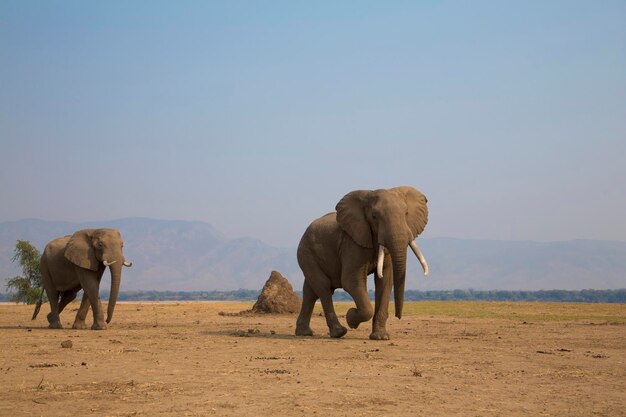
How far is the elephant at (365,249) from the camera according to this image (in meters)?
19.2

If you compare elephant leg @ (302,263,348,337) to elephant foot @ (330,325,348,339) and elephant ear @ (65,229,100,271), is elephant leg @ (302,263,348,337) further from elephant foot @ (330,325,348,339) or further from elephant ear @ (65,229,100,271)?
elephant ear @ (65,229,100,271)

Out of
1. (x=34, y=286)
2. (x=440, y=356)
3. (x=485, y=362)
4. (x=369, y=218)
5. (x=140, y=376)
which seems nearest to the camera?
(x=140, y=376)

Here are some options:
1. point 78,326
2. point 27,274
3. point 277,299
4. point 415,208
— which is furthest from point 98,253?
point 27,274

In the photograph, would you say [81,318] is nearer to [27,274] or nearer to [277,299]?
[277,299]

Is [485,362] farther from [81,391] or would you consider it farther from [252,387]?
[81,391]

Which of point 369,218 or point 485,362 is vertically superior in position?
point 369,218

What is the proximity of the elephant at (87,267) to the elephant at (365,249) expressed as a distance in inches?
270

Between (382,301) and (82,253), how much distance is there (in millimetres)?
10568

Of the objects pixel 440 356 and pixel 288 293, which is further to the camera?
pixel 288 293

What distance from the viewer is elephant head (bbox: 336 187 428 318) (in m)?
19.0

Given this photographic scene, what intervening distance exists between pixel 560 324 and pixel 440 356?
1216 cm

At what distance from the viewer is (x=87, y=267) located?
2591 cm

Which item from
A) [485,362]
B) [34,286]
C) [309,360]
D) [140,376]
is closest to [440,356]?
[485,362]

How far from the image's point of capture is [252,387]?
12.4 metres
